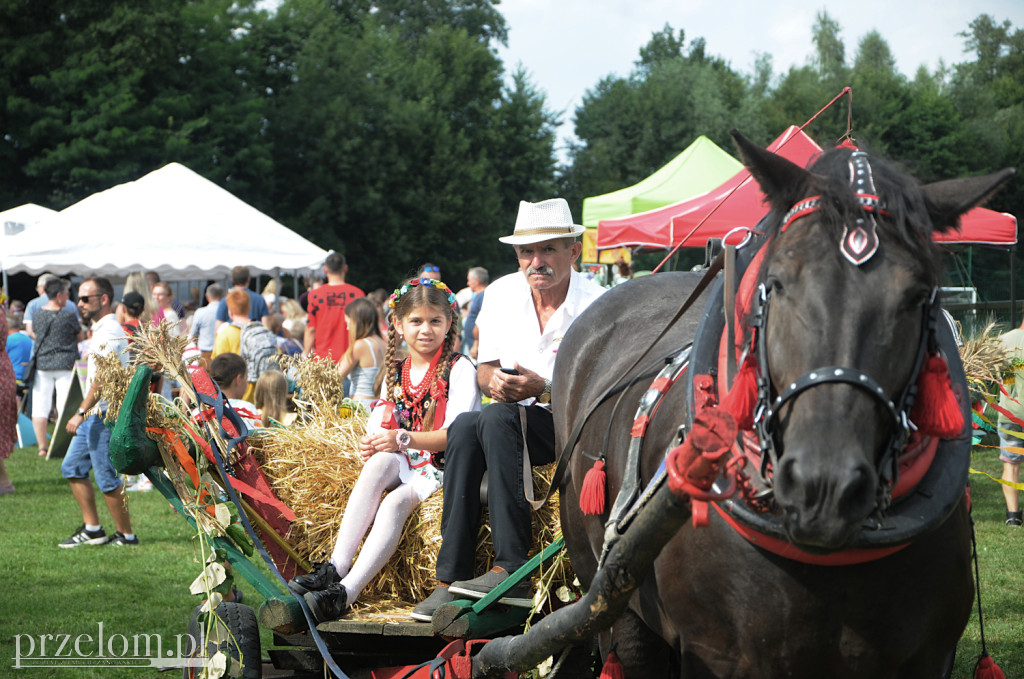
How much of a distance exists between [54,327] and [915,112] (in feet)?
133

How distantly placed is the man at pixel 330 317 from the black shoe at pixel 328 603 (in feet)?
19.5

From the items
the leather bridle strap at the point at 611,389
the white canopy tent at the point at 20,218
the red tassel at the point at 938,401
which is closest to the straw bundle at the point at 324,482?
the leather bridle strap at the point at 611,389

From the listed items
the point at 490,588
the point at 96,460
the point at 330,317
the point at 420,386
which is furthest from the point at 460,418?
the point at 330,317

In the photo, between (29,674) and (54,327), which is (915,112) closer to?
(54,327)

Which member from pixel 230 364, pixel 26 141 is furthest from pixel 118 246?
pixel 26 141

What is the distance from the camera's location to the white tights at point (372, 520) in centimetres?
354

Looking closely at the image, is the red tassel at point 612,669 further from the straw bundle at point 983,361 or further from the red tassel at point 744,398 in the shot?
the straw bundle at point 983,361

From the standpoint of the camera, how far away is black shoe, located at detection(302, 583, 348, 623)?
10.8 feet

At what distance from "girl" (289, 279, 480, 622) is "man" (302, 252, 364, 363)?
5.16 m

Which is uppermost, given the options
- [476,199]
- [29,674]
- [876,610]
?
[476,199]

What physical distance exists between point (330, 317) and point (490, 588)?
6449 millimetres

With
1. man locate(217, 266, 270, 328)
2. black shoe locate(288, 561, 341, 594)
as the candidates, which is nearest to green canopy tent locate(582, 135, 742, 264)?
man locate(217, 266, 270, 328)

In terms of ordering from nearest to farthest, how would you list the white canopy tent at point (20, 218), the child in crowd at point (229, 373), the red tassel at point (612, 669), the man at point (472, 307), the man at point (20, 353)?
the red tassel at point (612, 669)
the child in crowd at point (229, 373)
the man at point (20, 353)
the man at point (472, 307)
the white canopy tent at point (20, 218)

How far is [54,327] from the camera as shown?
989cm
